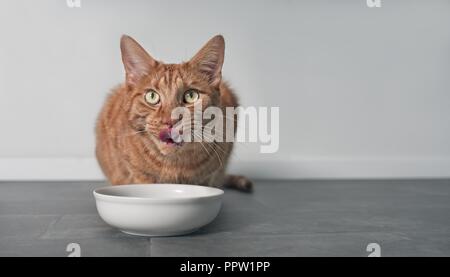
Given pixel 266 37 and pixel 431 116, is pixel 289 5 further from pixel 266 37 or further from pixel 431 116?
pixel 431 116

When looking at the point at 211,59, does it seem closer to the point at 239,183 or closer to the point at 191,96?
the point at 191,96

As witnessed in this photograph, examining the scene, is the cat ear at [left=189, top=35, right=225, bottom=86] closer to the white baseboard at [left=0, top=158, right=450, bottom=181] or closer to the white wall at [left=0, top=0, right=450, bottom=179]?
the white wall at [left=0, top=0, right=450, bottom=179]

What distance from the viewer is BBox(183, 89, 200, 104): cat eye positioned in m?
1.35

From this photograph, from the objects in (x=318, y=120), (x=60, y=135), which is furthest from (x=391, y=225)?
(x=60, y=135)

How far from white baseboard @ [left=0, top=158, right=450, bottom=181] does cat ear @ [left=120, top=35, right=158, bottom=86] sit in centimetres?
91

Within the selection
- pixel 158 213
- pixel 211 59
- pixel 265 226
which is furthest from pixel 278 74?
pixel 158 213

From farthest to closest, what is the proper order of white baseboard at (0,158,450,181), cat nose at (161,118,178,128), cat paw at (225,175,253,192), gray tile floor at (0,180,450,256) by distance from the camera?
white baseboard at (0,158,450,181) → cat paw at (225,175,253,192) → cat nose at (161,118,178,128) → gray tile floor at (0,180,450,256)

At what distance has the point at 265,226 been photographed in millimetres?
1208

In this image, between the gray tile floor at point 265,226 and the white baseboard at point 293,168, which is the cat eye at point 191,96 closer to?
the gray tile floor at point 265,226

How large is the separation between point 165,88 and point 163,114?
8 centimetres

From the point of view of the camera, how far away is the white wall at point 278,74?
2.17 metres

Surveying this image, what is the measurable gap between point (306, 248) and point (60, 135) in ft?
4.98

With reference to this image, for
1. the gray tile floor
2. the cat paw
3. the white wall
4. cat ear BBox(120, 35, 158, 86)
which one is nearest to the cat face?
cat ear BBox(120, 35, 158, 86)
